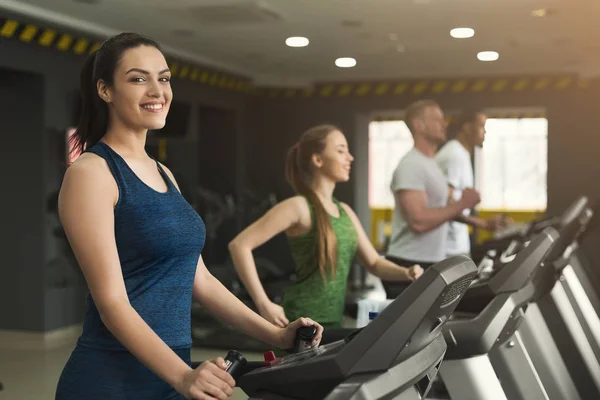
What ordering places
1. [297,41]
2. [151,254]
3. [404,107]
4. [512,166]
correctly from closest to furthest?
[151,254] → [297,41] → [404,107] → [512,166]

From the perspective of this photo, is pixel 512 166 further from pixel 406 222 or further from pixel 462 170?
pixel 406 222

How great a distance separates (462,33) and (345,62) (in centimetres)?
215

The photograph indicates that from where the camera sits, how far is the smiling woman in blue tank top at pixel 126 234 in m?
1.40

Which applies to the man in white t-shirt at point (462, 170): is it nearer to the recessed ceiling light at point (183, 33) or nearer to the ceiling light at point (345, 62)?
the recessed ceiling light at point (183, 33)

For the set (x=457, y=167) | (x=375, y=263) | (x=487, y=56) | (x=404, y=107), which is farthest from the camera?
(x=404, y=107)

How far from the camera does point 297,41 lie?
24.8 feet

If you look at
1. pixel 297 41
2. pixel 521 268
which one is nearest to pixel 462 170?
pixel 521 268

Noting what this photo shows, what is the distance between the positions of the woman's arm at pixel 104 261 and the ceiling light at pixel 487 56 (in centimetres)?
726

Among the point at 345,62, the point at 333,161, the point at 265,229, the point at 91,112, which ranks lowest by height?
the point at 265,229

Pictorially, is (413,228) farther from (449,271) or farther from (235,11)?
(235,11)

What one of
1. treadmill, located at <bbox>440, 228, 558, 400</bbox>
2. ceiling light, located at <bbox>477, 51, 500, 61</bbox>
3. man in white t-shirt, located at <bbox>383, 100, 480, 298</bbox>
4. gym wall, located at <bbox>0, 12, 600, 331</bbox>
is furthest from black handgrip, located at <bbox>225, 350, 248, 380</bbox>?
ceiling light, located at <bbox>477, 51, 500, 61</bbox>

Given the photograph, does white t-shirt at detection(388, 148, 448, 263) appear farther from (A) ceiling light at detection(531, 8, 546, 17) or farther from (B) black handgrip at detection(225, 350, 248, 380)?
(A) ceiling light at detection(531, 8, 546, 17)

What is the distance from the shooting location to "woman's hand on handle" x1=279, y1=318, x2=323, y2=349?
1.63 metres

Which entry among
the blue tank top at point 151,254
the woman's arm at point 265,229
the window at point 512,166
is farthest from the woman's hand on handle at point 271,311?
the window at point 512,166
